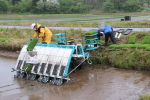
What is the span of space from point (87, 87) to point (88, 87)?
47mm

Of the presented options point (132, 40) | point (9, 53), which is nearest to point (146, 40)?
point (132, 40)

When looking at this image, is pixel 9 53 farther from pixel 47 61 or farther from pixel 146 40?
pixel 146 40

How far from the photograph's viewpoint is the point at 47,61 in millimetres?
11273

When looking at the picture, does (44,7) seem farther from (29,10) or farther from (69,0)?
(69,0)

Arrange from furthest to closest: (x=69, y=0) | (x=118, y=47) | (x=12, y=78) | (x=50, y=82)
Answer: (x=69, y=0) → (x=118, y=47) → (x=12, y=78) → (x=50, y=82)

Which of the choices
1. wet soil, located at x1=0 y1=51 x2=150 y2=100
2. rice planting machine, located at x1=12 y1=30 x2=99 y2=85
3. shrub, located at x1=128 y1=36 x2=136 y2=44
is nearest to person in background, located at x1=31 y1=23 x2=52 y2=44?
rice planting machine, located at x1=12 y1=30 x2=99 y2=85

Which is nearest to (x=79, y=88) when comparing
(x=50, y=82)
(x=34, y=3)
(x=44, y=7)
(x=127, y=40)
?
(x=50, y=82)

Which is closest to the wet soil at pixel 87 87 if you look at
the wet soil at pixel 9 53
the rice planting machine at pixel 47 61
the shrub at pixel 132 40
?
the rice planting machine at pixel 47 61

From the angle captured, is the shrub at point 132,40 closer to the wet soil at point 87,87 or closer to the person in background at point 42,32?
the wet soil at point 87,87

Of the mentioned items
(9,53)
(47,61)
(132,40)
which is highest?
(132,40)

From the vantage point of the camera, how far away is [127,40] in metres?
13.8

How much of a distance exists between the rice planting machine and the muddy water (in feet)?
1.44

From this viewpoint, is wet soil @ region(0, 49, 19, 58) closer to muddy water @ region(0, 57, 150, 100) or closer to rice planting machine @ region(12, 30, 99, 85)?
muddy water @ region(0, 57, 150, 100)

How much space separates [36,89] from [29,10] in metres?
64.7
